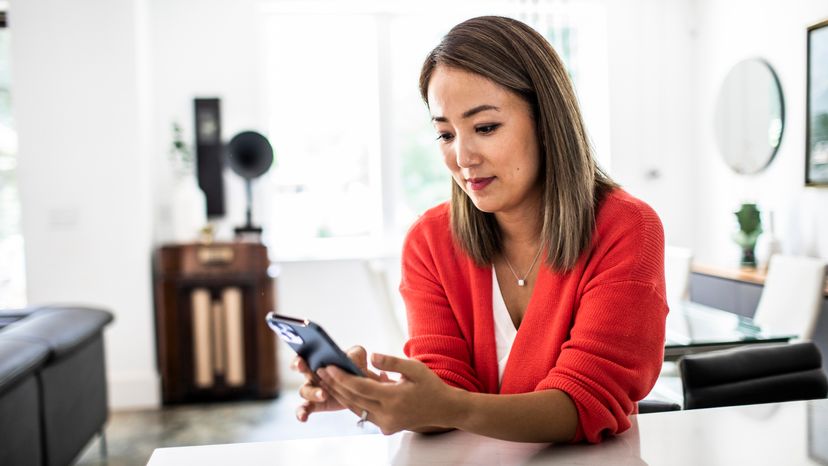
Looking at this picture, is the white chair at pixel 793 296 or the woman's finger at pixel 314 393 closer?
the woman's finger at pixel 314 393

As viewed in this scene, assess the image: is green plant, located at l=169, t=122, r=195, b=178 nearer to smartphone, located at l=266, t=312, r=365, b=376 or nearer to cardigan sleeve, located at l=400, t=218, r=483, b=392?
cardigan sleeve, located at l=400, t=218, r=483, b=392

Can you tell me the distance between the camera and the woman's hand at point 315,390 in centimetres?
97

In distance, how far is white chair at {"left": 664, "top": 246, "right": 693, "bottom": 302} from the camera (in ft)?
11.0

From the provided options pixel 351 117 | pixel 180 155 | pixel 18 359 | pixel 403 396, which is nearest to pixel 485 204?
pixel 403 396

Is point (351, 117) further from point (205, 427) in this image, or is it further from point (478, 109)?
point (478, 109)

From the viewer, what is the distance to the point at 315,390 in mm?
980

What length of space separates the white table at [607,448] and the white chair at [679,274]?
2470 millimetres

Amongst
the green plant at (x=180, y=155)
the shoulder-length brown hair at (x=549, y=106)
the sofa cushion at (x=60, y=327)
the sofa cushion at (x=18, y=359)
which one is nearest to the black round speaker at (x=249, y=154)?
the green plant at (x=180, y=155)

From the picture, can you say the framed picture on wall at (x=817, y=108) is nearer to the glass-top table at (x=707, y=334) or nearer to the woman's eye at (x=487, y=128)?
the glass-top table at (x=707, y=334)

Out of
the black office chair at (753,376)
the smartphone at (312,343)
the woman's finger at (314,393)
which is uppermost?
the smartphone at (312,343)

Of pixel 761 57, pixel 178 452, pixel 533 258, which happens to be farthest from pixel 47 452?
pixel 761 57

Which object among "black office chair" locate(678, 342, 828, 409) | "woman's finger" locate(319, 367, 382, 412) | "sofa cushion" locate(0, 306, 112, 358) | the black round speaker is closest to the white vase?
the black round speaker

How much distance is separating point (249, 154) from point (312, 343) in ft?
11.1

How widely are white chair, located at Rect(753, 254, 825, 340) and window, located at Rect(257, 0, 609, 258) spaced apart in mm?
1973
